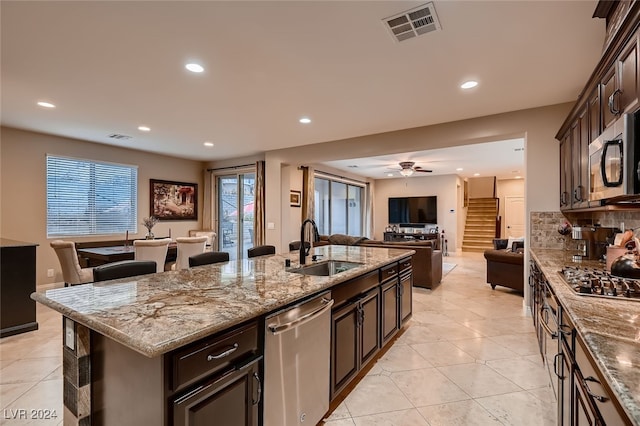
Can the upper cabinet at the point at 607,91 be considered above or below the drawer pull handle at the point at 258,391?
above

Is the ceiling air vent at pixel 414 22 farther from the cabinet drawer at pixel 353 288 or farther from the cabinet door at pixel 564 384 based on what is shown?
the cabinet door at pixel 564 384

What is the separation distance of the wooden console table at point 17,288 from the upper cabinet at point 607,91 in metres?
5.35

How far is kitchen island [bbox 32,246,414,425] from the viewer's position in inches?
44.2

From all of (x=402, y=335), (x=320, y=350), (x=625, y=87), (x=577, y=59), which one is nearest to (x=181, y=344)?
(x=320, y=350)

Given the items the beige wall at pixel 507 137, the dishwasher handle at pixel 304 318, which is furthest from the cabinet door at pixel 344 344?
the beige wall at pixel 507 137

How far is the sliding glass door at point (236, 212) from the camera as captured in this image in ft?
24.9

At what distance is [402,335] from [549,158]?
2863mm

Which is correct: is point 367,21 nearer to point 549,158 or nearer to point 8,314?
point 549,158

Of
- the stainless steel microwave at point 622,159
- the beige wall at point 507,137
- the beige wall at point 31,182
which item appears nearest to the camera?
the stainless steel microwave at point 622,159

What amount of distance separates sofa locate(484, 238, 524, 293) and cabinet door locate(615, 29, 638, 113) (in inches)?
156

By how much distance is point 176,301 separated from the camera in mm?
1550

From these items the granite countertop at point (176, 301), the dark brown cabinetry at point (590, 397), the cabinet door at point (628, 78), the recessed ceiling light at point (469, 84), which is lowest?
the dark brown cabinetry at point (590, 397)

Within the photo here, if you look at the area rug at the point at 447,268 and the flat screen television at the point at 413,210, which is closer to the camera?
the area rug at the point at 447,268

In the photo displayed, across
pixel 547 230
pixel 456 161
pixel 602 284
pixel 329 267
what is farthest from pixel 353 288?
pixel 456 161
